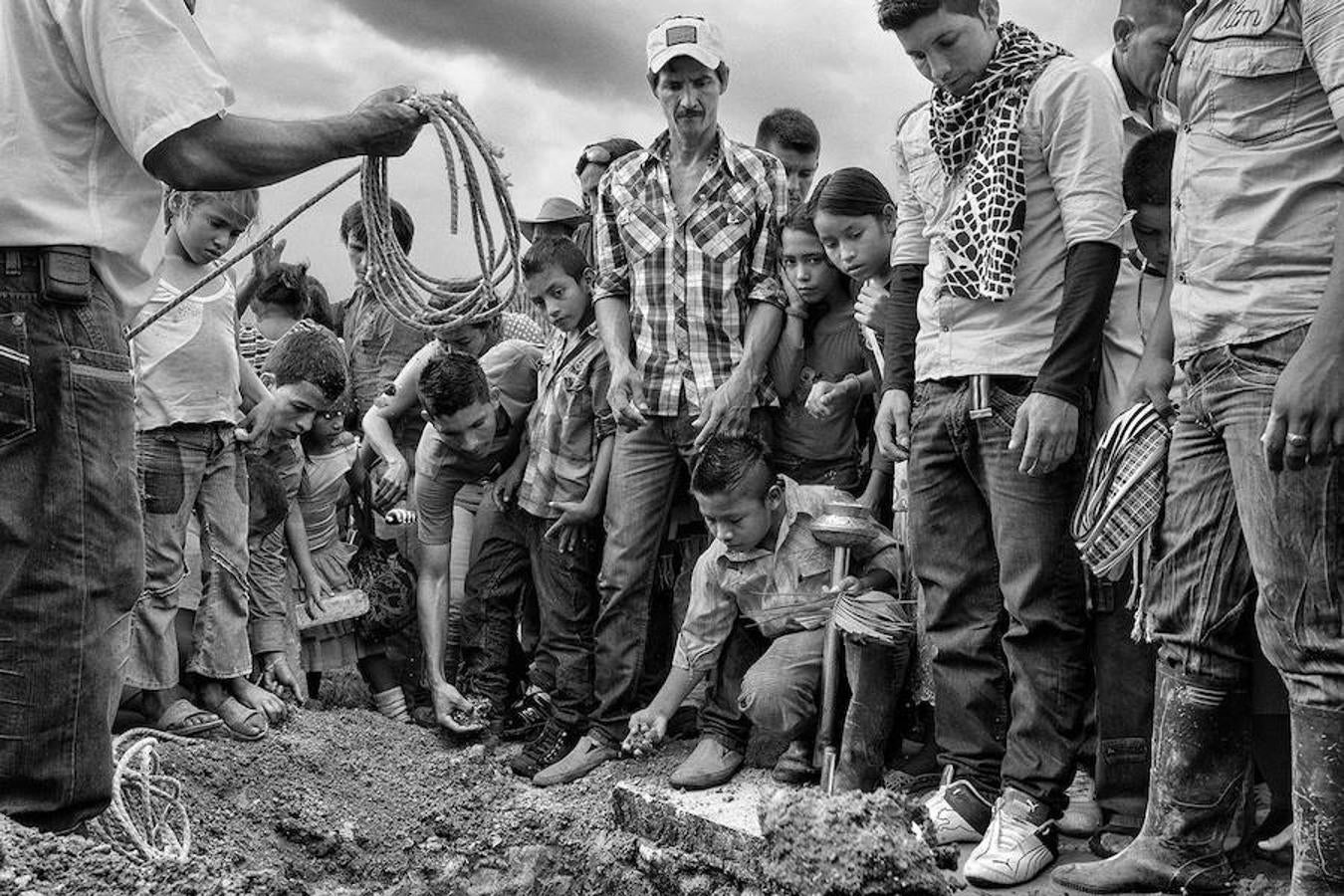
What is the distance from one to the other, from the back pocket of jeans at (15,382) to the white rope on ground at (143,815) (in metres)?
0.84

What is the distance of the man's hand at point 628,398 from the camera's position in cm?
468

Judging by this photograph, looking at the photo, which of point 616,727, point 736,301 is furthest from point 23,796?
point 736,301

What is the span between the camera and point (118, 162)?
2875mm

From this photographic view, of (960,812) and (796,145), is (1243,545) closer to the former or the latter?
(960,812)

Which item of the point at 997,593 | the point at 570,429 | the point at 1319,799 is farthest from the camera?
the point at 570,429

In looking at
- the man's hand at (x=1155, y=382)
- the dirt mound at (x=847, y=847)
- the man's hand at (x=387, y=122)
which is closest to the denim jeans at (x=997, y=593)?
the man's hand at (x=1155, y=382)

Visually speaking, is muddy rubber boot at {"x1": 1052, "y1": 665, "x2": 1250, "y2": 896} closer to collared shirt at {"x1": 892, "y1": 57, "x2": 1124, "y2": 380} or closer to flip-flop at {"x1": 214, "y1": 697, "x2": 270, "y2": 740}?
collared shirt at {"x1": 892, "y1": 57, "x2": 1124, "y2": 380}

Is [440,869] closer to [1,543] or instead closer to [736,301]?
[1,543]

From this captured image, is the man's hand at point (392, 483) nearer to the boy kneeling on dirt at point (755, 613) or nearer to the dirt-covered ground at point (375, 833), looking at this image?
the dirt-covered ground at point (375, 833)

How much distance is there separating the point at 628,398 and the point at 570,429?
20.1 inches

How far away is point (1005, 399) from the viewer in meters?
3.43

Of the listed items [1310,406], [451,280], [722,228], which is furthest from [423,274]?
[1310,406]

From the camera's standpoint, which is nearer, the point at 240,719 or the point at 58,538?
the point at 58,538

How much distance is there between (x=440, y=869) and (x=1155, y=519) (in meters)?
2.24
